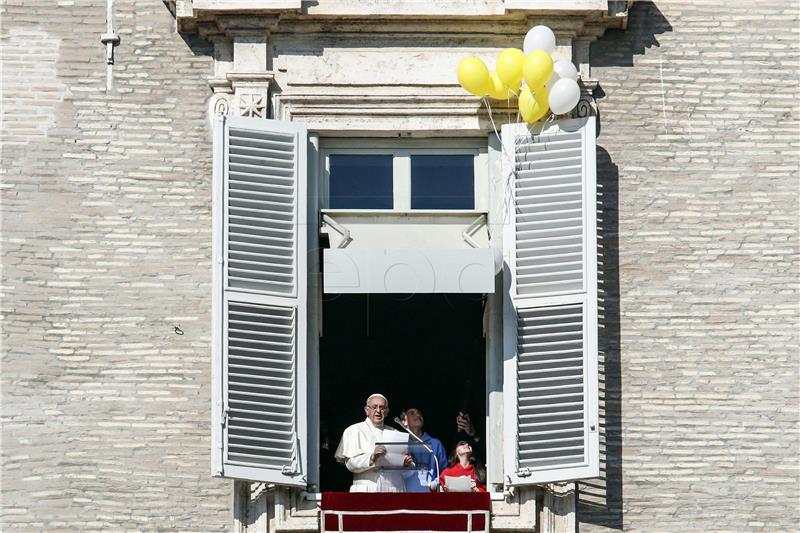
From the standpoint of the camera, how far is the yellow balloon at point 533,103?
1838 centimetres

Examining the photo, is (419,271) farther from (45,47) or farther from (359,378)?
(45,47)

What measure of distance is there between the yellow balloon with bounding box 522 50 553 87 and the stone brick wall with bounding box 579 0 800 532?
0.88 metres

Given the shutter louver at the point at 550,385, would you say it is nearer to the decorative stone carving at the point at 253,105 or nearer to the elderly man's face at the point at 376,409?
the elderly man's face at the point at 376,409

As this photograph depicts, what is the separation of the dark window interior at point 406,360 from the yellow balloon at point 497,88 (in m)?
1.53

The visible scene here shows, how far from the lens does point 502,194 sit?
61.1 ft

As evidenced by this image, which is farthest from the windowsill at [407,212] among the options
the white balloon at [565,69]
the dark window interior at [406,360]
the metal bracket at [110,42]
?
the metal bracket at [110,42]

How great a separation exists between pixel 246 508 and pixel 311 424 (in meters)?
0.74

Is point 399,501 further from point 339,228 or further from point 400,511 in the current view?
point 339,228

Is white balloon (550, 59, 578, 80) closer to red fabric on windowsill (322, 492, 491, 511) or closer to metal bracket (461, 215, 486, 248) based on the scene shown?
metal bracket (461, 215, 486, 248)

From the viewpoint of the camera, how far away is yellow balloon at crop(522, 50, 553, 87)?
59.6ft

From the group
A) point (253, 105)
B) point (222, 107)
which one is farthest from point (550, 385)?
point (222, 107)

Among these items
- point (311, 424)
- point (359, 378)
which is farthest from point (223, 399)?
point (359, 378)

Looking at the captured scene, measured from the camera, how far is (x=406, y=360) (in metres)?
20.4

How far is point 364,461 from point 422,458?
45 cm
